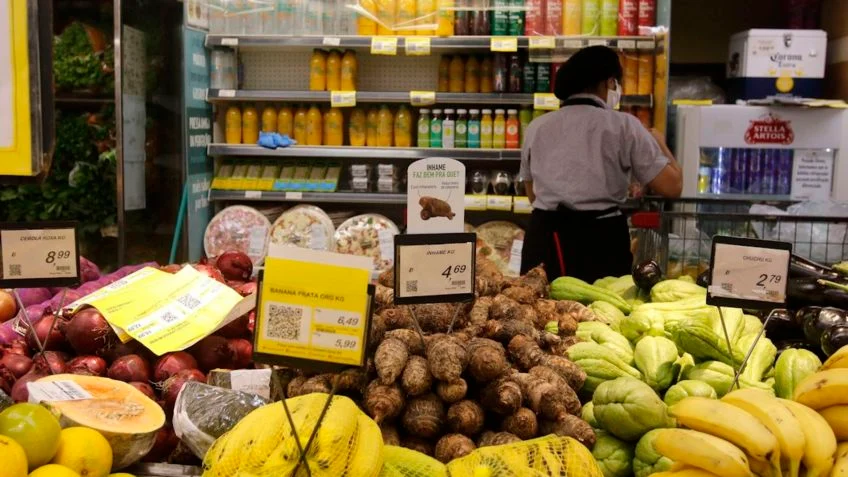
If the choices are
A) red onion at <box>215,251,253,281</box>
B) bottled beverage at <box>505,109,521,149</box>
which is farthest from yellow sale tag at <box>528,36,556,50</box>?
red onion at <box>215,251,253,281</box>

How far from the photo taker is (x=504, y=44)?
4.61 metres

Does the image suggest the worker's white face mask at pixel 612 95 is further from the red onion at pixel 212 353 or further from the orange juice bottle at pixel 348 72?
the red onion at pixel 212 353

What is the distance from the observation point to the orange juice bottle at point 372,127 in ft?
16.5

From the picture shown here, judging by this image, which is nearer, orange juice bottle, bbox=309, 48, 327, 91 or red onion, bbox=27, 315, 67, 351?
red onion, bbox=27, 315, 67, 351

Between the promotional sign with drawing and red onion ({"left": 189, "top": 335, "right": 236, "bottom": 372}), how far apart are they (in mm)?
521

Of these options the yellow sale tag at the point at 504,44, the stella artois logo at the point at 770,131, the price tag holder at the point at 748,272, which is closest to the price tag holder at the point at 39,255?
the price tag holder at the point at 748,272

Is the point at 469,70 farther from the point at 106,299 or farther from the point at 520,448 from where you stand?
the point at 520,448

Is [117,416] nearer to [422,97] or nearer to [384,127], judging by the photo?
[422,97]

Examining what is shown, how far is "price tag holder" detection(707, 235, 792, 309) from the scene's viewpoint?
1.60 metres

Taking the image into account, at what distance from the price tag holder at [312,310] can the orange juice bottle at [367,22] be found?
3852 mm

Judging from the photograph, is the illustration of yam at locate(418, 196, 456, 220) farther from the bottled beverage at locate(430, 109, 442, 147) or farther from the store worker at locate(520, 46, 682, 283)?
the bottled beverage at locate(430, 109, 442, 147)

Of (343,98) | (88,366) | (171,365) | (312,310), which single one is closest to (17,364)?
(88,366)

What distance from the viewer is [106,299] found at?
Result: 198cm

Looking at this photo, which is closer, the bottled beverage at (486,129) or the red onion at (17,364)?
the red onion at (17,364)
